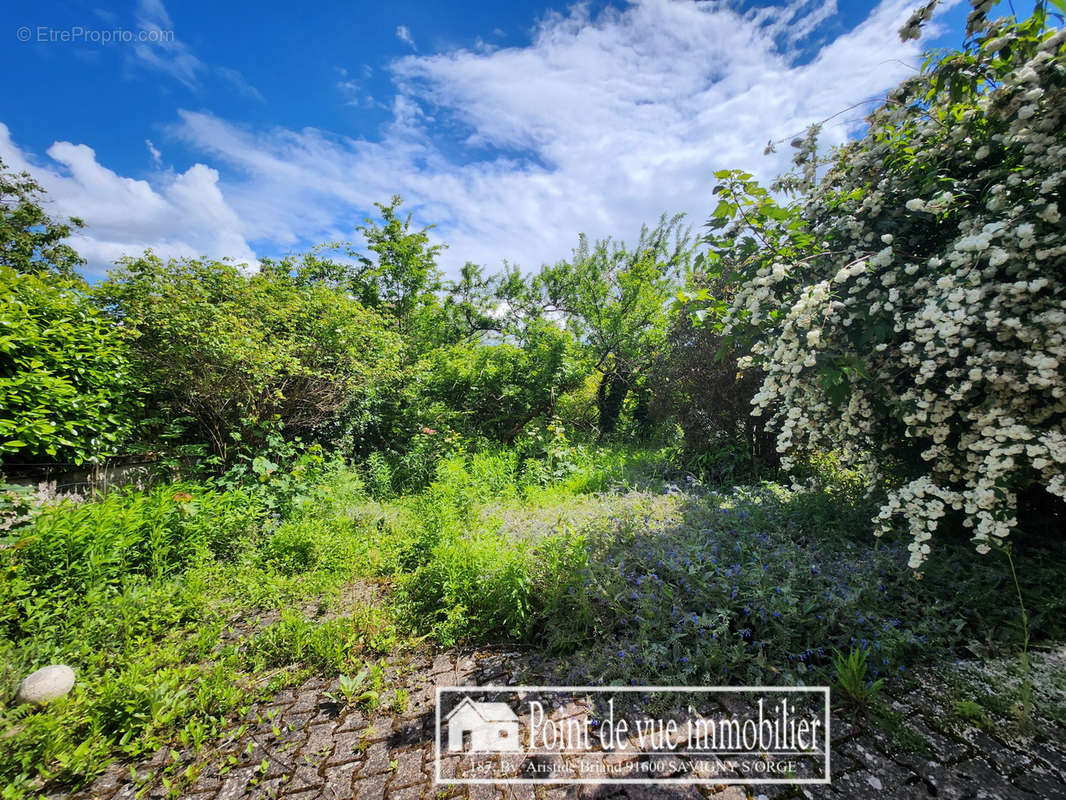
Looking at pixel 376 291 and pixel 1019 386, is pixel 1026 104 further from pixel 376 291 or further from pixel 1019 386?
pixel 376 291

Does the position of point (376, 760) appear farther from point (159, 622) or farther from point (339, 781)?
point (159, 622)

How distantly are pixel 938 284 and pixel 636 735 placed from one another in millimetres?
2835

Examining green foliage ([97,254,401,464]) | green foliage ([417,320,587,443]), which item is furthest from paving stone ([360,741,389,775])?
green foliage ([417,320,587,443])

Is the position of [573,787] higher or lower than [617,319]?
lower

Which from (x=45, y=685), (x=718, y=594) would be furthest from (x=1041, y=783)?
(x=45, y=685)

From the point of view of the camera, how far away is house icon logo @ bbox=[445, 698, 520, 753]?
2.04m

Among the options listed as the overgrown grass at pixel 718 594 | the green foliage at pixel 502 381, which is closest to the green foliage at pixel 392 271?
the green foliage at pixel 502 381

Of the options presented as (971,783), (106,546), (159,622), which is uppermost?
(106,546)

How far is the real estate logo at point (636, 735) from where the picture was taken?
1.86 m

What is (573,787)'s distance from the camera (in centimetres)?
181

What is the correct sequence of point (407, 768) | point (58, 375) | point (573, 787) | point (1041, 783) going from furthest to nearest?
point (58, 375) < point (407, 768) < point (573, 787) < point (1041, 783)

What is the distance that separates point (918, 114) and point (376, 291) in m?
12.5

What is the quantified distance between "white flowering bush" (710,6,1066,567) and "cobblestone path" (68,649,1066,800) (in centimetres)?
75

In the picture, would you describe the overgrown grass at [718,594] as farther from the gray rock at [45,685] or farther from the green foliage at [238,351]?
the green foliage at [238,351]
